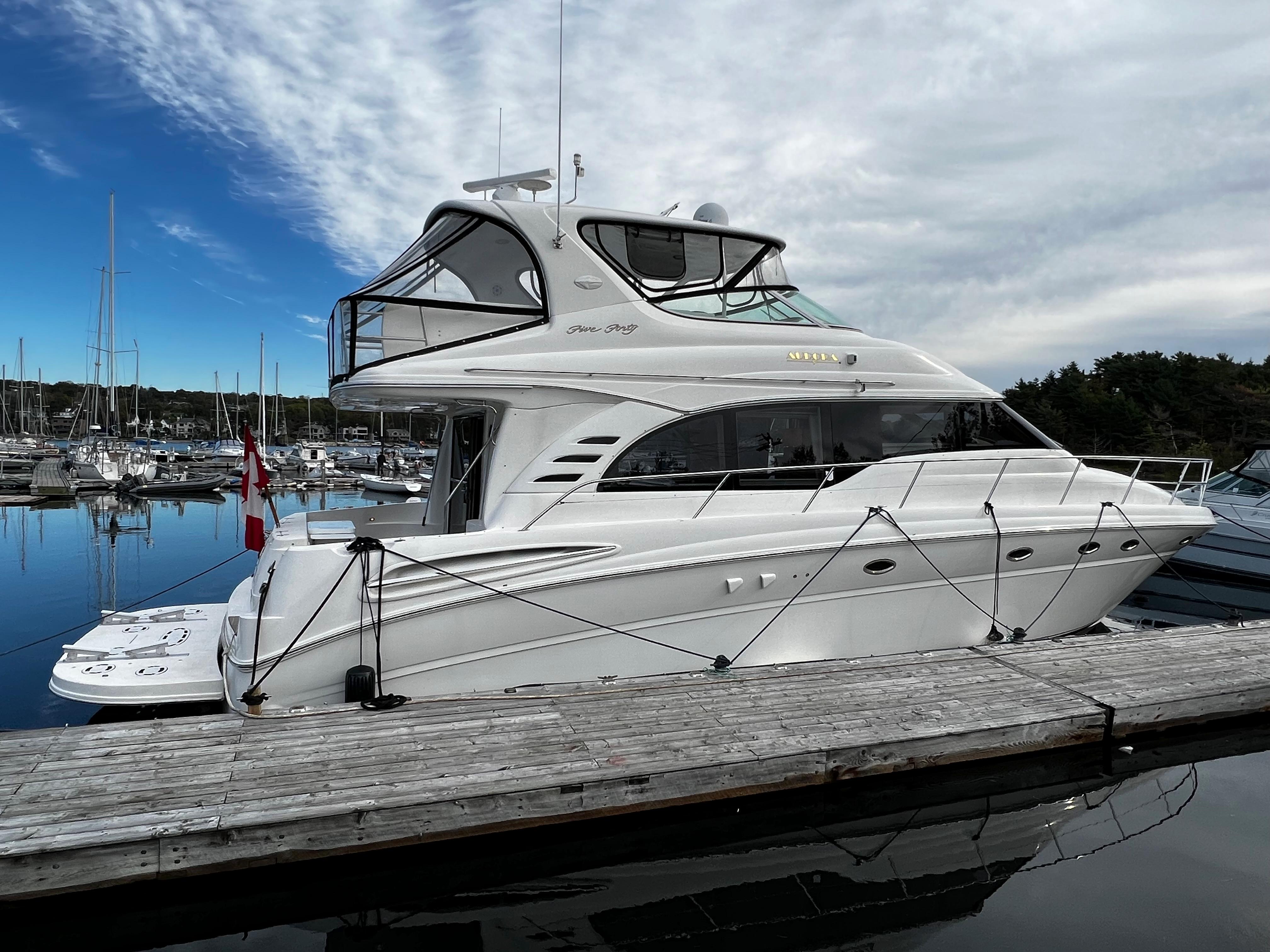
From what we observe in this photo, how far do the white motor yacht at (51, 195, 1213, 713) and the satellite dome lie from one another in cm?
2

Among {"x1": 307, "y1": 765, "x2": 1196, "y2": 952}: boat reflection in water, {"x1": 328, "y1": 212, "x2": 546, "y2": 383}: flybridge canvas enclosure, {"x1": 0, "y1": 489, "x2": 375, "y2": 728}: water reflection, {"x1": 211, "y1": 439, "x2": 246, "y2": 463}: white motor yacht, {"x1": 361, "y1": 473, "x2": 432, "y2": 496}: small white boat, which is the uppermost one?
{"x1": 328, "y1": 212, "x2": 546, "y2": 383}: flybridge canvas enclosure

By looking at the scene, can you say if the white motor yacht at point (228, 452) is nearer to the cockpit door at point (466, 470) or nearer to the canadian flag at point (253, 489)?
the cockpit door at point (466, 470)

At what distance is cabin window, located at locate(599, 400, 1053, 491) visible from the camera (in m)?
5.86

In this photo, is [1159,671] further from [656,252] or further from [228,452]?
[228,452]

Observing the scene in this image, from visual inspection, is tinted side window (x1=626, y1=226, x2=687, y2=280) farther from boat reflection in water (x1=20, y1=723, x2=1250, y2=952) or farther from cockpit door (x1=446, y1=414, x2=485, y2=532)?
boat reflection in water (x1=20, y1=723, x2=1250, y2=952)

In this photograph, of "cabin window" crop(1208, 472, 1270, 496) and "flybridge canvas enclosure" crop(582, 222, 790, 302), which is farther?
"cabin window" crop(1208, 472, 1270, 496)

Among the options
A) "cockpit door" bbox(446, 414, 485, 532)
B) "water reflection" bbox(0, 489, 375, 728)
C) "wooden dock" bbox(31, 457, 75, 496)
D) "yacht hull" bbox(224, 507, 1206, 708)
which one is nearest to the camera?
"yacht hull" bbox(224, 507, 1206, 708)

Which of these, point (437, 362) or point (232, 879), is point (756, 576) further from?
point (232, 879)

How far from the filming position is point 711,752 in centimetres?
441

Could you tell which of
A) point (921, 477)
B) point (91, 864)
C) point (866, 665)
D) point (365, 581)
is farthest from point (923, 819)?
point (91, 864)

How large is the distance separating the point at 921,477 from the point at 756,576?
71.8 inches

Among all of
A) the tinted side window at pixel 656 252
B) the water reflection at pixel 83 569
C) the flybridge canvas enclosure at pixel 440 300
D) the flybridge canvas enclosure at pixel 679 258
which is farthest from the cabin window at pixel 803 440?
the water reflection at pixel 83 569

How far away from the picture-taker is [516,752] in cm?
430

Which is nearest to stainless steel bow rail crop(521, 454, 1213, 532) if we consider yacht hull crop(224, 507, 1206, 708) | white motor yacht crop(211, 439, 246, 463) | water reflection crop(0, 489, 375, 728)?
yacht hull crop(224, 507, 1206, 708)
